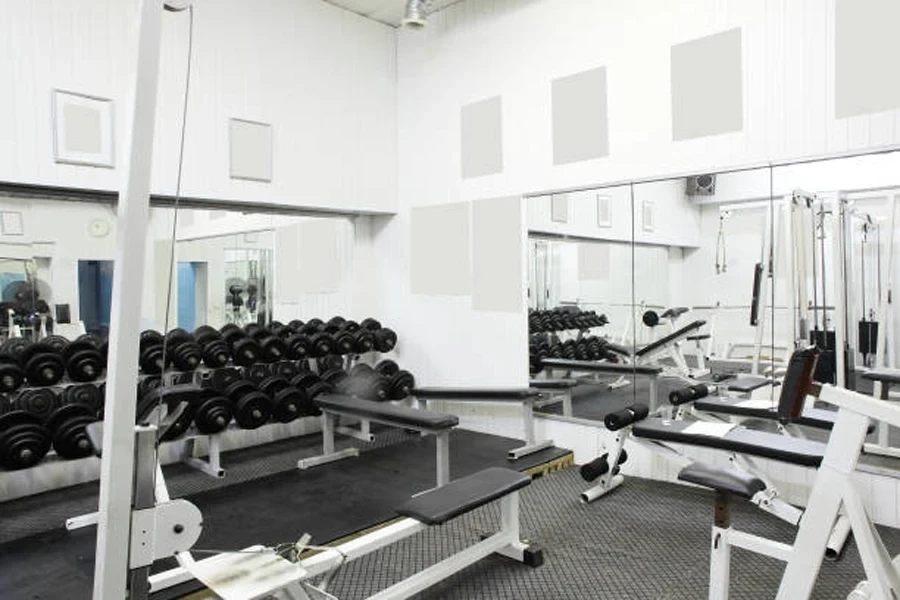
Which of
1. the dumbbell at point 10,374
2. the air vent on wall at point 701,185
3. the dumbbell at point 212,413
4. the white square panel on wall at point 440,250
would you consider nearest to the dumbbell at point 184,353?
the dumbbell at point 212,413

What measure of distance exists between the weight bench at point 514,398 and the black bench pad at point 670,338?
2.27 feet

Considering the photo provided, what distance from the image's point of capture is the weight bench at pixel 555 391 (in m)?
3.75

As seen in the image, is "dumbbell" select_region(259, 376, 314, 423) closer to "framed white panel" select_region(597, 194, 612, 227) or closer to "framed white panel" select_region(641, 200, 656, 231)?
"framed white panel" select_region(597, 194, 612, 227)

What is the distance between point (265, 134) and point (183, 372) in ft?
5.20

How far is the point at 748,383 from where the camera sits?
3.12 metres

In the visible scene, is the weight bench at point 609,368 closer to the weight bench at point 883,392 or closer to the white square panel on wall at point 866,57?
the weight bench at point 883,392

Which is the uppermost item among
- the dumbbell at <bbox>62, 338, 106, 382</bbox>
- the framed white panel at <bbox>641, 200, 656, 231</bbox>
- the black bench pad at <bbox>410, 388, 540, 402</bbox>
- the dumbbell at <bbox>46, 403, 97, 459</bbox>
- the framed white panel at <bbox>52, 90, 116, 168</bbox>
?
the framed white panel at <bbox>52, 90, 116, 168</bbox>

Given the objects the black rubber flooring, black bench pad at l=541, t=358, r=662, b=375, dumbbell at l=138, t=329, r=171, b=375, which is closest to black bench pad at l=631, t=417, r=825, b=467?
black bench pad at l=541, t=358, r=662, b=375

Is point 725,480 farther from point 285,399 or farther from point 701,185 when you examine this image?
point 285,399

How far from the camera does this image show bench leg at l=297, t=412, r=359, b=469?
353cm

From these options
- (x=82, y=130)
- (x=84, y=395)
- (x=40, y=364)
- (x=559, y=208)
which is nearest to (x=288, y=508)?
(x=84, y=395)

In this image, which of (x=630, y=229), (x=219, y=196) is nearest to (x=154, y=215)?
(x=219, y=196)

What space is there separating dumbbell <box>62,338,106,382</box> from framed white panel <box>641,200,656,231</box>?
305 centimetres

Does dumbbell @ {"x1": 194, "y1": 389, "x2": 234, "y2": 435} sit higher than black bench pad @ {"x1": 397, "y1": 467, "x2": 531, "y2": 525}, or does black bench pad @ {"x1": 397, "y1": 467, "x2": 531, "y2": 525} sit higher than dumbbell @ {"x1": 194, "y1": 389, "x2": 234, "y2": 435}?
dumbbell @ {"x1": 194, "y1": 389, "x2": 234, "y2": 435}
